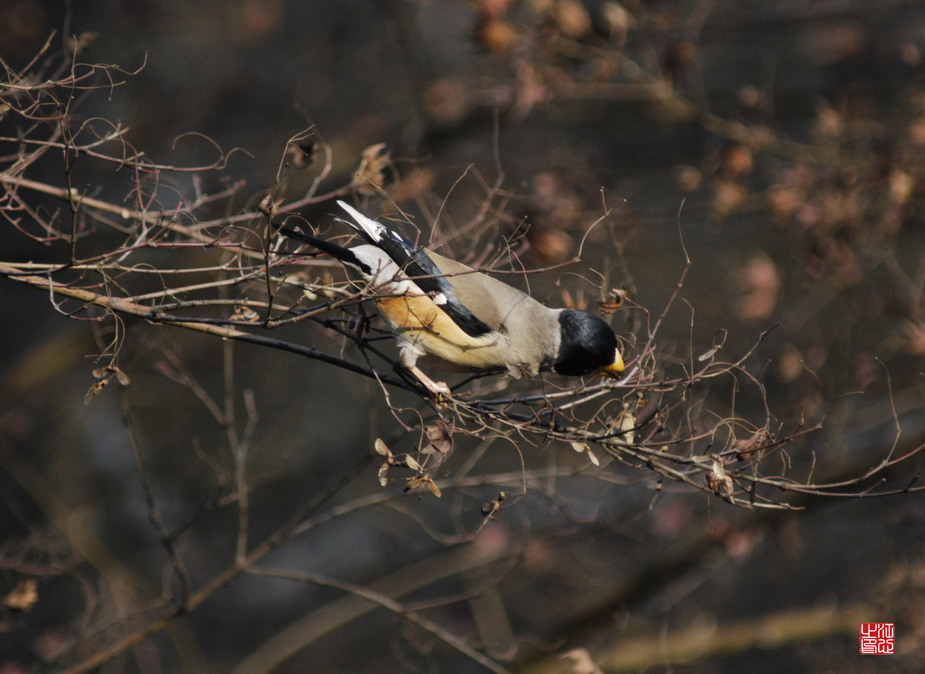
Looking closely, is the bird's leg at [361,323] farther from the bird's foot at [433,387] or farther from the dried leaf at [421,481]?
the dried leaf at [421,481]

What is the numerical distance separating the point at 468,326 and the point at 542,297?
2.72 metres

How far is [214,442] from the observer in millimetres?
10688

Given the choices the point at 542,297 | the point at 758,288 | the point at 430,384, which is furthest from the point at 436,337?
the point at 758,288

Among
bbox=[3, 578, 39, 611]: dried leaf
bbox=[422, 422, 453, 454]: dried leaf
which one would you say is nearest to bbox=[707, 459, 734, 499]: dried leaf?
bbox=[422, 422, 453, 454]: dried leaf

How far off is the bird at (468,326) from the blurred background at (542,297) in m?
0.73

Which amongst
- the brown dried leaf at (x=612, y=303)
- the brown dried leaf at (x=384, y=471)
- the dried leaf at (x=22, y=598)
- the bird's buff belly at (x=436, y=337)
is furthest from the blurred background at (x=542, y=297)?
the brown dried leaf at (x=384, y=471)

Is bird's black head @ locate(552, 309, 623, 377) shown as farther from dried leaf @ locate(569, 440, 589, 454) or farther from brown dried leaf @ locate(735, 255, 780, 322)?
brown dried leaf @ locate(735, 255, 780, 322)

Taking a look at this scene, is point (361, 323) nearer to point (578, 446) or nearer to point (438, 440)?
point (438, 440)

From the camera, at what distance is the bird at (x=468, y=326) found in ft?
12.0

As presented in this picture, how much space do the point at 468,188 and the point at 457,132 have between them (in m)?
2.03

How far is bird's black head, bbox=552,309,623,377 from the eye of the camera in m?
3.61

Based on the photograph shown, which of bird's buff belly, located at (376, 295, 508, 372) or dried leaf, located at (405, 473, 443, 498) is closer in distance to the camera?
dried leaf, located at (405, 473, 443, 498)

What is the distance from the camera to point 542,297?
255 inches

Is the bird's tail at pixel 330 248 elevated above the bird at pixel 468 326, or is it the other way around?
the bird's tail at pixel 330 248
